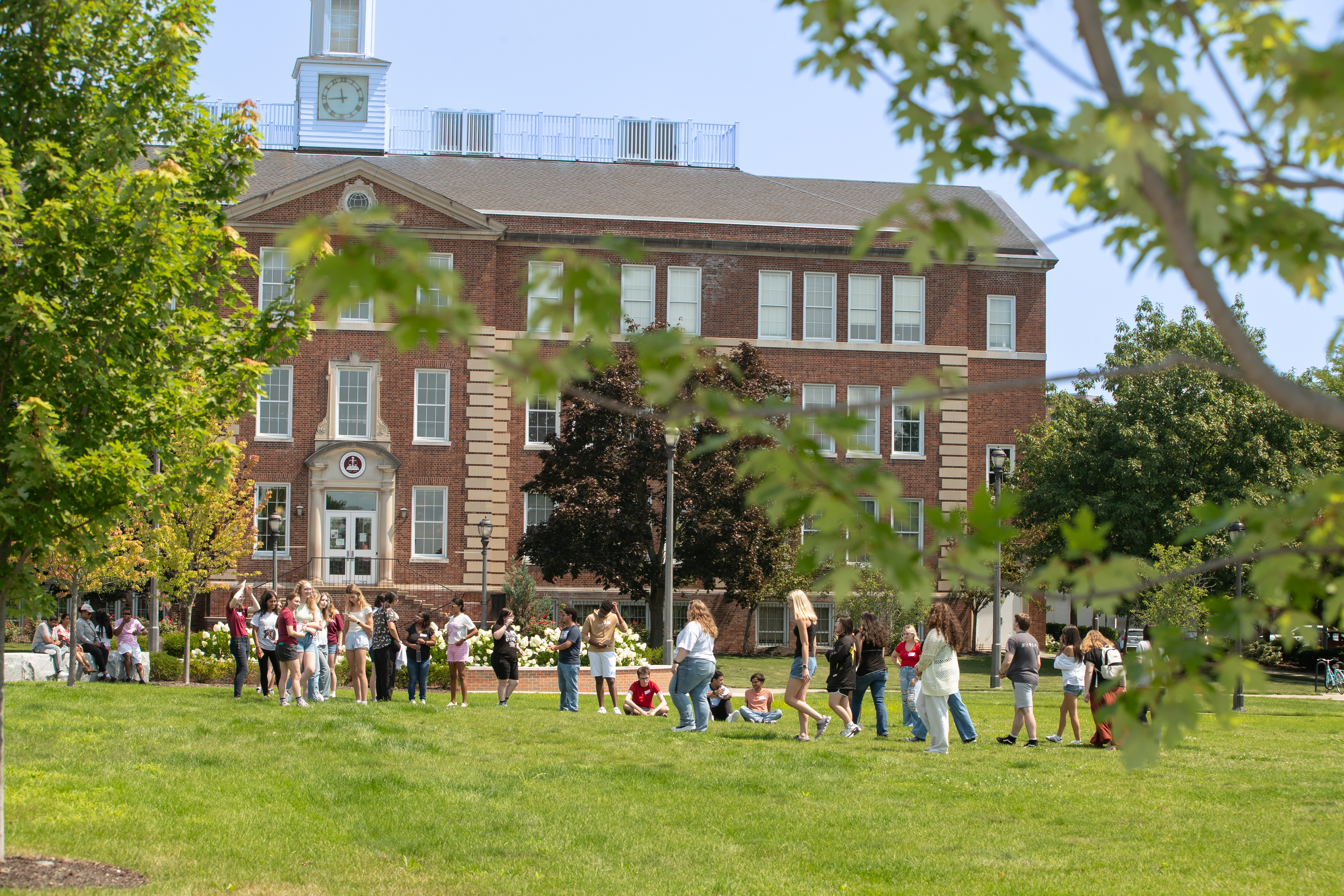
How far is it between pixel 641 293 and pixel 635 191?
205 inches

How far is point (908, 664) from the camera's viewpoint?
1562 centimetres

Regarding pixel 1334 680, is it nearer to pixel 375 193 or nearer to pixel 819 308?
pixel 819 308

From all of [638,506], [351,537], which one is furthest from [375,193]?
[638,506]

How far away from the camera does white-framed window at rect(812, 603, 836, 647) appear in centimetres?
4141

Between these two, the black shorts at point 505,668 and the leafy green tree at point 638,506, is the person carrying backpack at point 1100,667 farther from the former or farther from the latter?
the leafy green tree at point 638,506

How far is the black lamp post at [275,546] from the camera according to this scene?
31312 millimetres

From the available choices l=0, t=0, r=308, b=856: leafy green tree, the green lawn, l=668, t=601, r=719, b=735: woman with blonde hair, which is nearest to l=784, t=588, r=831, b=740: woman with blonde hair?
the green lawn

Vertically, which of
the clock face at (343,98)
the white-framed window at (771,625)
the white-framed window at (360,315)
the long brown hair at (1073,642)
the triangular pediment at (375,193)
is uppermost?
the clock face at (343,98)

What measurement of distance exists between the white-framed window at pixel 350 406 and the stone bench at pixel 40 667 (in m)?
15.3

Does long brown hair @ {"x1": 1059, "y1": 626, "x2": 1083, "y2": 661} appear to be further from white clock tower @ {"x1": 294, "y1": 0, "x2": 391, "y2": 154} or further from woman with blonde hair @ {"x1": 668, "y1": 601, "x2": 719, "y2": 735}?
white clock tower @ {"x1": 294, "y1": 0, "x2": 391, "y2": 154}

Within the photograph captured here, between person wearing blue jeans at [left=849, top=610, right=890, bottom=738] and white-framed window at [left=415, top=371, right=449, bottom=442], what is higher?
white-framed window at [left=415, top=371, right=449, bottom=442]

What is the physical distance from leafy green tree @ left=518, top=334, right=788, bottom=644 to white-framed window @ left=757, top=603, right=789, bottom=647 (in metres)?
5.00

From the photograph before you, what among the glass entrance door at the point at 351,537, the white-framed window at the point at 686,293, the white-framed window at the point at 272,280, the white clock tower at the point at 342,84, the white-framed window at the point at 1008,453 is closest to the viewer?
the white-framed window at the point at 272,280

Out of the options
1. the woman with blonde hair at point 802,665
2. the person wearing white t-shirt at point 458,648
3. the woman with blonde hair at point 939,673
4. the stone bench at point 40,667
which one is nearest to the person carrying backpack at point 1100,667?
the woman with blonde hair at point 939,673
